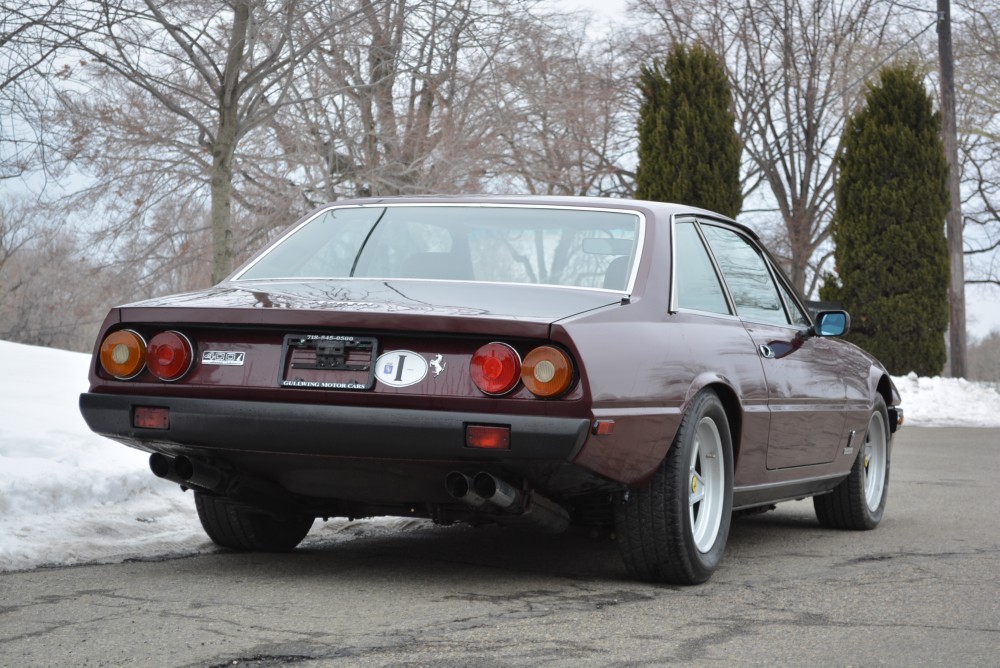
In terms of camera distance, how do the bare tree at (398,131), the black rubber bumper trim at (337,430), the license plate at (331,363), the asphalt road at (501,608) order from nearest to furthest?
the asphalt road at (501,608), the black rubber bumper trim at (337,430), the license plate at (331,363), the bare tree at (398,131)

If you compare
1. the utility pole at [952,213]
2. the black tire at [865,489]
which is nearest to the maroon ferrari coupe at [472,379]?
the black tire at [865,489]

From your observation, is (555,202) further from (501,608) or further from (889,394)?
(889,394)

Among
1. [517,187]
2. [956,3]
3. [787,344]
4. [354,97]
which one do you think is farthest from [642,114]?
[787,344]

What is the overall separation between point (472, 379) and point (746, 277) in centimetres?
229

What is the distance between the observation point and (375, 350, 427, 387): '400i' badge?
412 cm

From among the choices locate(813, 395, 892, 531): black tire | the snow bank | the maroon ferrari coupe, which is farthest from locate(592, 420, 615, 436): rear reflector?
locate(813, 395, 892, 531): black tire

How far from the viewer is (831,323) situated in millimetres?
6449

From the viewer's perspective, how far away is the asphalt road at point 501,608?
3.50 m

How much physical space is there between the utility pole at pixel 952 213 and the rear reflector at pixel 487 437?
2011 centimetres

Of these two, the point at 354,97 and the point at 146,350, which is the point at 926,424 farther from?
the point at 146,350

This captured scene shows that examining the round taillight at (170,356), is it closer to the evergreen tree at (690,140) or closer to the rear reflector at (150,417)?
the rear reflector at (150,417)

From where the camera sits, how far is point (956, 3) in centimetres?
3366

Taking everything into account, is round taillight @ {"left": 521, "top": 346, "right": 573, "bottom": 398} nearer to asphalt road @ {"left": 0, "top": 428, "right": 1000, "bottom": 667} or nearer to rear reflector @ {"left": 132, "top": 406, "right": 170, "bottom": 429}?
asphalt road @ {"left": 0, "top": 428, "right": 1000, "bottom": 667}

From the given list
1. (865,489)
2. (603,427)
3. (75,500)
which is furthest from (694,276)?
(75,500)
